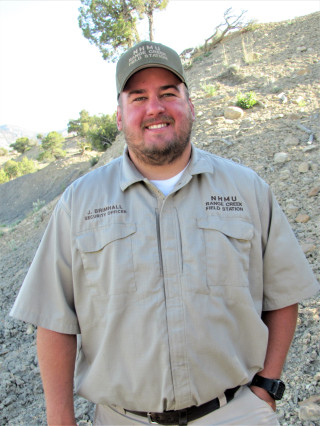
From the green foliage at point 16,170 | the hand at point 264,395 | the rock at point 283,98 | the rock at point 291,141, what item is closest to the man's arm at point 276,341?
the hand at point 264,395

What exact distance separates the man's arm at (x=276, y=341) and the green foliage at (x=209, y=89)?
935 cm

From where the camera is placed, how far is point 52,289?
176 centimetres

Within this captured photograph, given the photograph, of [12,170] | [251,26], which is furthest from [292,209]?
[12,170]

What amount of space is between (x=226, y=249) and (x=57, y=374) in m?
0.95

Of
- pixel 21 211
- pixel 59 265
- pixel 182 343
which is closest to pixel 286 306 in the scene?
pixel 182 343

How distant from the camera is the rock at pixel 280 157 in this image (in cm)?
659

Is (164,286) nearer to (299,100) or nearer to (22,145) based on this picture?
(299,100)

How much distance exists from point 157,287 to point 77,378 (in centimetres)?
61

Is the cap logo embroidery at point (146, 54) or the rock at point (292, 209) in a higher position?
the cap logo embroidery at point (146, 54)

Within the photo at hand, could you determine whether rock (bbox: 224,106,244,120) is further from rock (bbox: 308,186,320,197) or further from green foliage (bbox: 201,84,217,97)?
rock (bbox: 308,186,320,197)

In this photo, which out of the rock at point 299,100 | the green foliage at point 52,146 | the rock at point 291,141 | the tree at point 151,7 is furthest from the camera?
the green foliage at point 52,146

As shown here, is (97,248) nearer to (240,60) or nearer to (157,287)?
(157,287)

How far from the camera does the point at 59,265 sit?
1.75m

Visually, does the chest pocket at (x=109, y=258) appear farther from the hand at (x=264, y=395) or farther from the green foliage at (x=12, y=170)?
the green foliage at (x=12, y=170)
